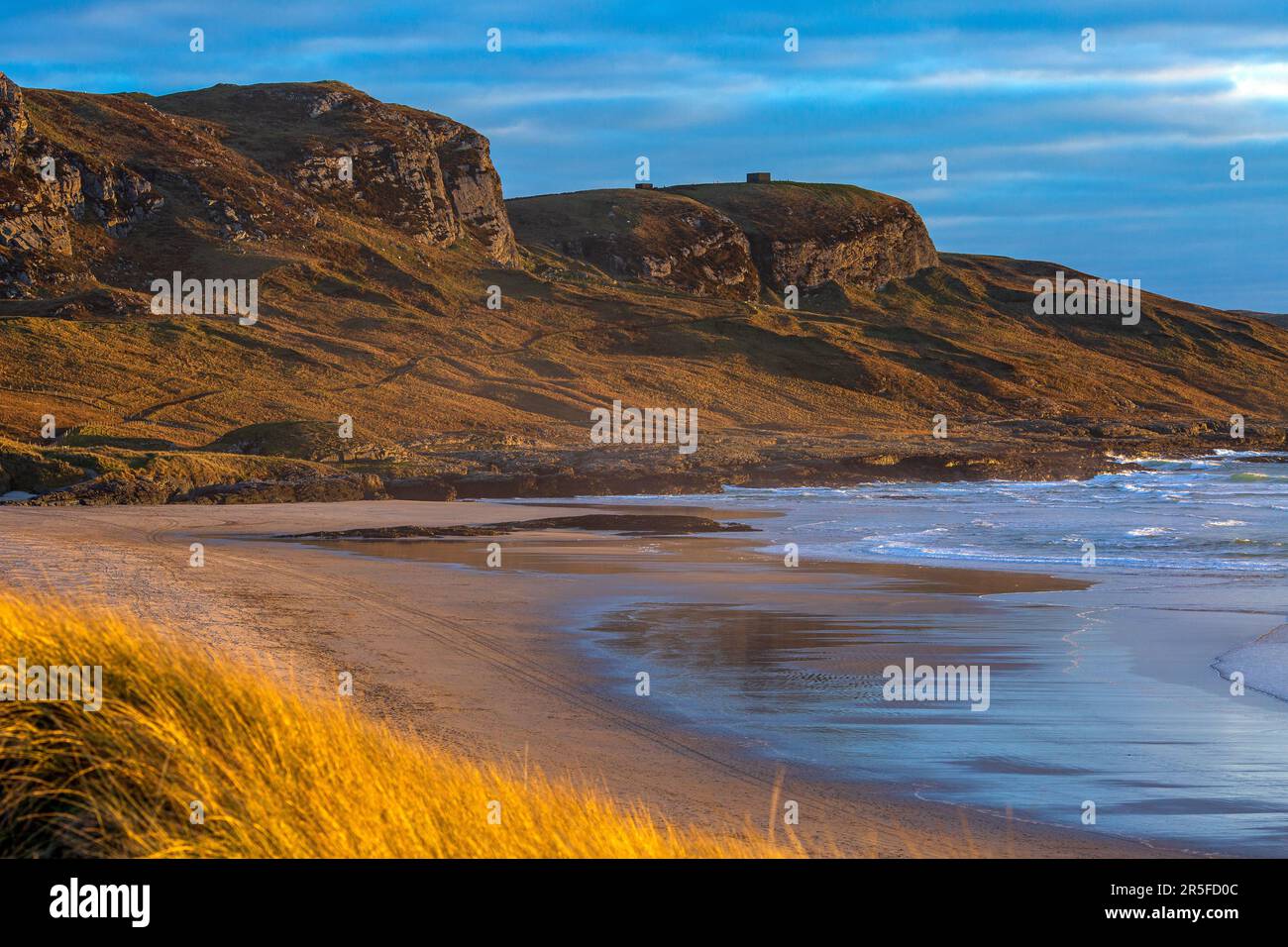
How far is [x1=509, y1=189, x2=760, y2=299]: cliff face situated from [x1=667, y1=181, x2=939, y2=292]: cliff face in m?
6.16

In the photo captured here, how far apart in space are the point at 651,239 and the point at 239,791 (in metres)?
153

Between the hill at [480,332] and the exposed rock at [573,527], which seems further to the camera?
the hill at [480,332]

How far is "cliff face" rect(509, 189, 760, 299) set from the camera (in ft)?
502

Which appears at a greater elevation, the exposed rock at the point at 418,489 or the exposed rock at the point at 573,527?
the exposed rock at the point at 418,489

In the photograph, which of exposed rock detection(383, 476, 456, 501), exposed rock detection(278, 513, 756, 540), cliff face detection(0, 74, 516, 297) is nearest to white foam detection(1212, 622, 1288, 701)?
exposed rock detection(278, 513, 756, 540)

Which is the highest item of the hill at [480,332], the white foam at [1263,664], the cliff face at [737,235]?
Answer: the cliff face at [737,235]

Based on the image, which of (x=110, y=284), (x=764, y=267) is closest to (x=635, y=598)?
(x=110, y=284)

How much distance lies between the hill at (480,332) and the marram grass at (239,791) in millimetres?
33847

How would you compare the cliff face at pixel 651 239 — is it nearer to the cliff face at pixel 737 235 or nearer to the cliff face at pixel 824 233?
the cliff face at pixel 737 235

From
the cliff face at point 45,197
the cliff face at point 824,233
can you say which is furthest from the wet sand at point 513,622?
the cliff face at point 824,233

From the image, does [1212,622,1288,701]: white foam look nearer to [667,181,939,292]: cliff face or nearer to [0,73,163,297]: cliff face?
[0,73,163,297]: cliff face

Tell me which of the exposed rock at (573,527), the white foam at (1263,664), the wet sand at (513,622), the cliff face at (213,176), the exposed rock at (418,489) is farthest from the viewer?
the cliff face at (213,176)

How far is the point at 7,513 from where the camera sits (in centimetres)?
3231

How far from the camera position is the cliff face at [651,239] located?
153000 millimetres
